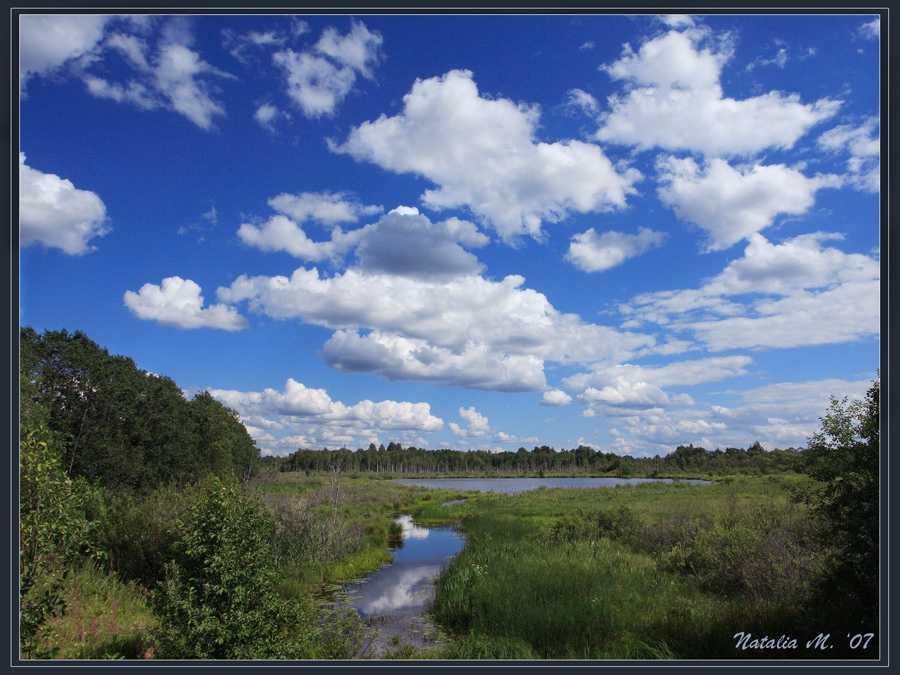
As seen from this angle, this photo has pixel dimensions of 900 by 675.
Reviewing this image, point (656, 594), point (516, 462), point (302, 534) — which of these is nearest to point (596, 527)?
point (656, 594)

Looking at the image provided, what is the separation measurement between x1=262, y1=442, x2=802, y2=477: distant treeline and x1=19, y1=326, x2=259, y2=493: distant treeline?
4668 cm

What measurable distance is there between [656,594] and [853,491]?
6.10 m

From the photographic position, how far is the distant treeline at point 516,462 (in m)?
93.9

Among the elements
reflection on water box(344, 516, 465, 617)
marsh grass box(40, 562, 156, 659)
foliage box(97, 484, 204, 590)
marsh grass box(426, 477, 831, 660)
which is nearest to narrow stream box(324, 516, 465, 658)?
reflection on water box(344, 516, 465, 617)

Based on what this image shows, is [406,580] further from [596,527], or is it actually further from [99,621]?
[99,621]

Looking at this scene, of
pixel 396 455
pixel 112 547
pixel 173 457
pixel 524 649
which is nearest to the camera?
pixel 524 649

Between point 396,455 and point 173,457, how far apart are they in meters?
102

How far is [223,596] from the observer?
324 inches

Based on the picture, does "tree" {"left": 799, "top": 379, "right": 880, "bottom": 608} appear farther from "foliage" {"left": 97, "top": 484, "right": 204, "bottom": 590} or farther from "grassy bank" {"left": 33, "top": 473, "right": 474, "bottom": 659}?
"foliage" {"left": 97, "top": 484, "right": 204, "bottom": 590}

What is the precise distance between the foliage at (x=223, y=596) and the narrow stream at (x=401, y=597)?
2.84m
